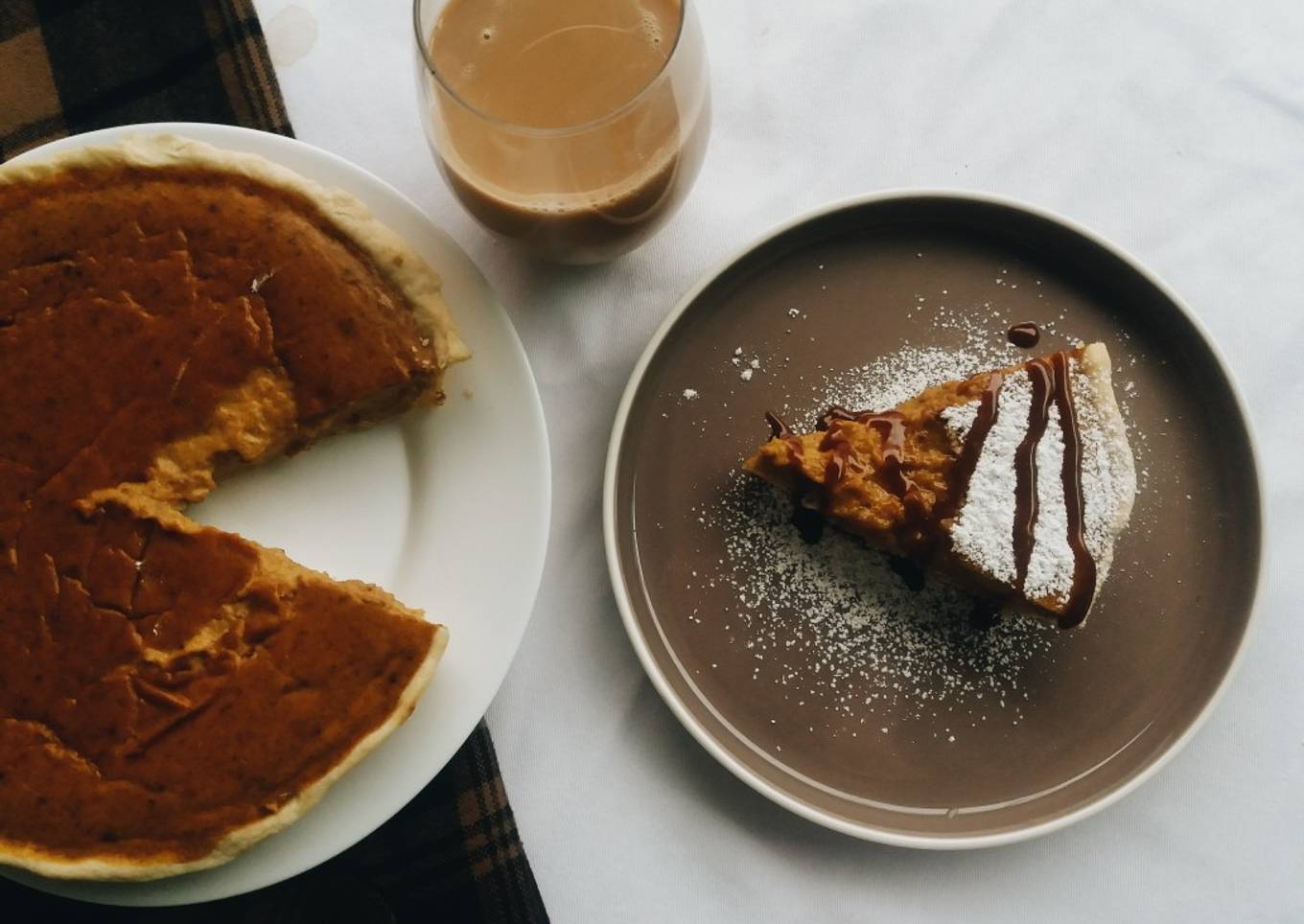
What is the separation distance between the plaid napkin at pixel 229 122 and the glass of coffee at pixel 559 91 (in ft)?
2.07

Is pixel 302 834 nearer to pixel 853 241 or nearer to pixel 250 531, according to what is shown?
pixel 250 531

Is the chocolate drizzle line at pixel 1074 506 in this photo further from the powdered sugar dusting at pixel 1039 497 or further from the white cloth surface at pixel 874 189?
the white cloth surface at pixel 874 189

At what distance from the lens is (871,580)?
238cm

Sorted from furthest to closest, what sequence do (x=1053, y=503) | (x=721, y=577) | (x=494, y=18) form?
(x=721, y=577) → (x=1053, y=503) → (x=494, y=18)

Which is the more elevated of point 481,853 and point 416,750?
point 416,750

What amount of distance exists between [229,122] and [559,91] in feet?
3.02

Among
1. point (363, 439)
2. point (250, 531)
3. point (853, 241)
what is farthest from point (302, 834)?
point (853, 241)

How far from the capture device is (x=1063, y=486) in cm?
222

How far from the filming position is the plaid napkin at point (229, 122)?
2.32 meters

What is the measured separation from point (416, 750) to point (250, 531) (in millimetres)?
603

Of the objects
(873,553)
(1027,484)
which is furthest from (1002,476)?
(873,553)

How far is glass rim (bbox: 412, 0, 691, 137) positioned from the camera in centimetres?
191

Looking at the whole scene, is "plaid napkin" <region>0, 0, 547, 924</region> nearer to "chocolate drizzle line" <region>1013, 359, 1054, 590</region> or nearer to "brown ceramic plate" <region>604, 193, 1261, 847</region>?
"brown ceramic plate" <region>604, 193, 1261, 847</region>

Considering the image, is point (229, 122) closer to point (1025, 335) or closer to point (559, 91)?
point (559, 91)
